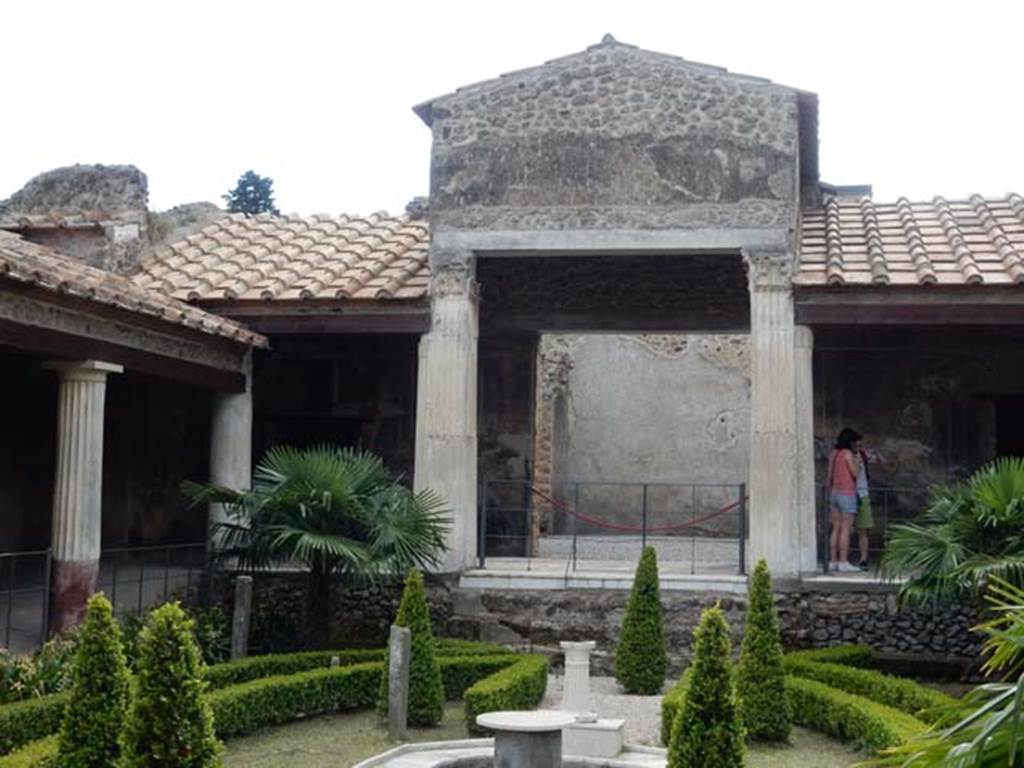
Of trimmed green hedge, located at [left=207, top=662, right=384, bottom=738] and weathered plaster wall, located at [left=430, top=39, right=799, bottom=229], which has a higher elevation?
weathered plaster wall, located at [left=430, top=39, right=799, bottom=229]

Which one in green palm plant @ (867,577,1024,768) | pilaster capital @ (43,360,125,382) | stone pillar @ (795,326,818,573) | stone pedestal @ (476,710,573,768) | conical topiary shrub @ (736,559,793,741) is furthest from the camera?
stone pillar @ (795,326,818,573)

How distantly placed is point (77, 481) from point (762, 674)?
5879mm

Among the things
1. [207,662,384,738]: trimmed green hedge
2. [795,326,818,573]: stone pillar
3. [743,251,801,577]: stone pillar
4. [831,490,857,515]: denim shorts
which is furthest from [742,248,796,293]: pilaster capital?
[207,662,384,738]: trimmed green hedge

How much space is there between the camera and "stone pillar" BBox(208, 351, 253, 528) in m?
14.0

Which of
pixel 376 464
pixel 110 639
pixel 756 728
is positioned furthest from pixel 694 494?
pixel 110 639

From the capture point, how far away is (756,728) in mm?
9891

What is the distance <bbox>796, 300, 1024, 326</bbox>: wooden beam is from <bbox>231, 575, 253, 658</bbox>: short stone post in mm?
5843

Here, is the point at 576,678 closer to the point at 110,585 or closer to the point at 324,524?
the point at 324,524

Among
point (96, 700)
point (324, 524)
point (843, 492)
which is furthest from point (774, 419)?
point (96, 700)

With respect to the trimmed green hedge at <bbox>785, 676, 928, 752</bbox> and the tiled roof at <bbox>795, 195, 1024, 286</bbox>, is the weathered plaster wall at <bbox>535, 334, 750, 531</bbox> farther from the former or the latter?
the trimmed green hedge at <bbox>785, 676, 928, 752</bbox>

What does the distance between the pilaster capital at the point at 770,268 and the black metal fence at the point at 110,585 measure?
608 cm

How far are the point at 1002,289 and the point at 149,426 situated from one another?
9.42 metres

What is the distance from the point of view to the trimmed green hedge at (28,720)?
8227mm

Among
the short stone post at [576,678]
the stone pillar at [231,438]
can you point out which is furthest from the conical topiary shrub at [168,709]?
the stone pillar at [231,438]
